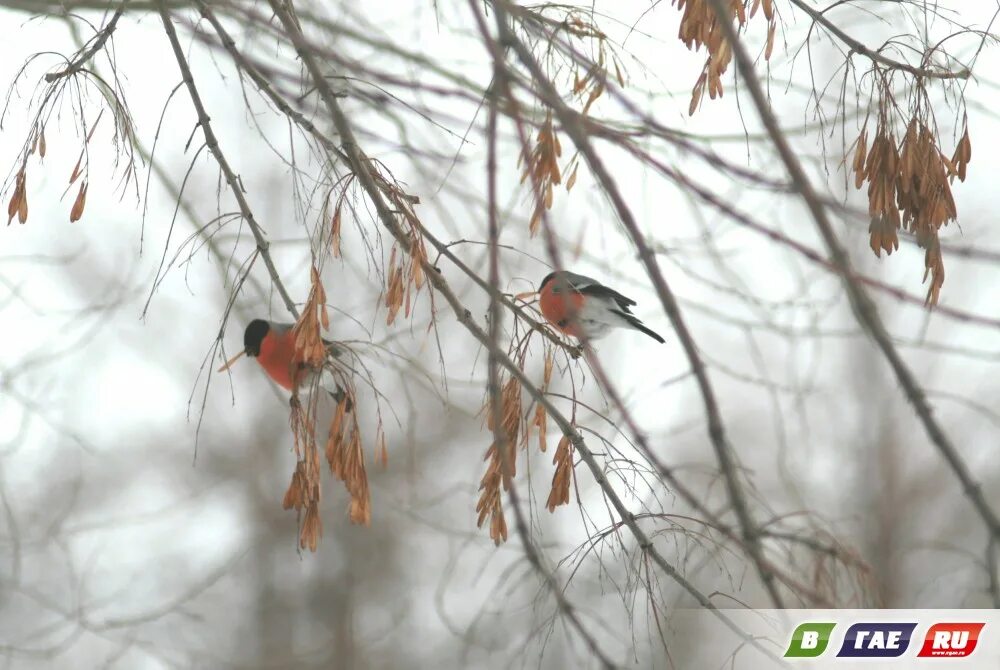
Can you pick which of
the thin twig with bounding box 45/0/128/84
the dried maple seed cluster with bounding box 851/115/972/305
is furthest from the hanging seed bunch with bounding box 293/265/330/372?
the dried maple seed cluster with bounding box 851/115/972/305

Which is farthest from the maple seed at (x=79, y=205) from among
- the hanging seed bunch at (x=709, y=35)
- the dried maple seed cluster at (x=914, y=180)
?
the dried maple seed cluster at (x=914, y=180)

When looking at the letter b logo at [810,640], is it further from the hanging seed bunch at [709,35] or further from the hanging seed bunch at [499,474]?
the hanging seed bunch at [709,35]

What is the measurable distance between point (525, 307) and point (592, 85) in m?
0.20

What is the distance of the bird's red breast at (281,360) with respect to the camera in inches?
34.4

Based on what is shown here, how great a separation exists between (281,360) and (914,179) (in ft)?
2.02

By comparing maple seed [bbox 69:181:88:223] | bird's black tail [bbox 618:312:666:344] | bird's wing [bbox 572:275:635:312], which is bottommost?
bird's black tail [bbox 618:312:666:344]

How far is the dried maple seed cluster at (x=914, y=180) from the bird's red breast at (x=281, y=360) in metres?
0.48

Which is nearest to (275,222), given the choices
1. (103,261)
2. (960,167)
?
(103,261)

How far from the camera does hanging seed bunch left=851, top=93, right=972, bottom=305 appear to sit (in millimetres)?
785

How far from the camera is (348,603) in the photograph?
10.6 ft

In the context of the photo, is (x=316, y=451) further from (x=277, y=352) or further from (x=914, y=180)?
(x=914, y=180)

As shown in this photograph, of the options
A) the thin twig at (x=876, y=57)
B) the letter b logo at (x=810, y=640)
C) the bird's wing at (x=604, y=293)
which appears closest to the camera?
the thin twig at (x=876, y=57)

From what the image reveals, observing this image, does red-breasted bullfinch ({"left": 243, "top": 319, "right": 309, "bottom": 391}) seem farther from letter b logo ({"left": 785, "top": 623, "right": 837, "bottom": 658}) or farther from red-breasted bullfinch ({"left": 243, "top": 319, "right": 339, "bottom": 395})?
letter b logo ({"left": 785, "top": 623, "right": 837, "bottom": 658})

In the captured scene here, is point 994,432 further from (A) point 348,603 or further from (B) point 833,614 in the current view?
(B) point 833,614
